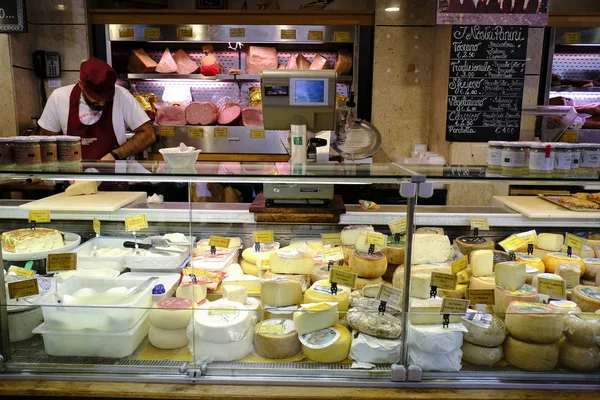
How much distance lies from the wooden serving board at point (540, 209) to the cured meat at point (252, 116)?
3428mm

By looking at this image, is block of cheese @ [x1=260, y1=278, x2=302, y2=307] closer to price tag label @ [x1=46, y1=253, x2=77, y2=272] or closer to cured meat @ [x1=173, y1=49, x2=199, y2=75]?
price tag label @ [x1=46, y1=253, x2=77, y2=272]

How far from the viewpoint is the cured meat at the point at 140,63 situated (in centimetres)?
581

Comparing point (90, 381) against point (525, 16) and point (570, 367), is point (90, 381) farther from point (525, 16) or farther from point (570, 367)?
point (525, 16)

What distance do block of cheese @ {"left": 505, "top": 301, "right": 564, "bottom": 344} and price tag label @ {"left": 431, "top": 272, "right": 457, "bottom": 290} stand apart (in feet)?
0.82

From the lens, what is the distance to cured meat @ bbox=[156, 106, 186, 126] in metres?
5.77

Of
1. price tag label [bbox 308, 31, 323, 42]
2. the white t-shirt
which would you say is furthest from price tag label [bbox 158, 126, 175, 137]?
price tag label [bbox 308, 31, 323, 42]

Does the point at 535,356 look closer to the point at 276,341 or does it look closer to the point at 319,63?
the point at 276,341

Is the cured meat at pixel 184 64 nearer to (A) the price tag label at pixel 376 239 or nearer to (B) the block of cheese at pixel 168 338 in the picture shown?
(A) the price tag label at pixel 376 239

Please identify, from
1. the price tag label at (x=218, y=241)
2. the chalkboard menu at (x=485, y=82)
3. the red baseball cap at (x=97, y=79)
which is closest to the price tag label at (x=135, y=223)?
the price tag label at (x=218, y=241)

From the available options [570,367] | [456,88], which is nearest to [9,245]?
[570,367]

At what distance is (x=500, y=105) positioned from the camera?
5.39m

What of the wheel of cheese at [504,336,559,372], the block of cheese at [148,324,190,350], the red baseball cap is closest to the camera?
the wheel of cheese at [504,336,559,372]

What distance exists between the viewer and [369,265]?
2.40 metres

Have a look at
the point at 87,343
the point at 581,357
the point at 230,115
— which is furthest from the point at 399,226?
the point at 230,115
